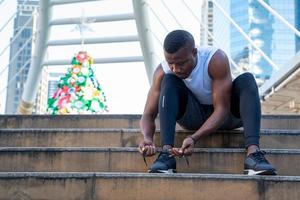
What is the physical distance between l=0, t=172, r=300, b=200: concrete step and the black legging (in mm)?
343

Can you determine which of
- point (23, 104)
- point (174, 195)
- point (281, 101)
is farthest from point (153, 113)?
point (23, 104)

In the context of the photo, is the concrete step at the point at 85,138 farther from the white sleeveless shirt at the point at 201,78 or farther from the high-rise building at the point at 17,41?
the high-rise building at the point at 17,41

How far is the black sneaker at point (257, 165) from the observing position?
1.91m

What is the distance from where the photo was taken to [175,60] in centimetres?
214

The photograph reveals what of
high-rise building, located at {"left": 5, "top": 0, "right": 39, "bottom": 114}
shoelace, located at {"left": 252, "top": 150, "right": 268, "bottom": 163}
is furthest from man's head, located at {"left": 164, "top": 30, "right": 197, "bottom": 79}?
high-rise building, located at {"left": 5, "top": 0, "right": 39, "bottom": 114}

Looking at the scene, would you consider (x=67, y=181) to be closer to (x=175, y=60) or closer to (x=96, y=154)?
(x=96, y=154)

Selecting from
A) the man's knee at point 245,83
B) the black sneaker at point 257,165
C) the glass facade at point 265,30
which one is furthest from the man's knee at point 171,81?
the glass facade at point 265,30

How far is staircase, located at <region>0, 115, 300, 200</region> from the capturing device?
70.4 inches

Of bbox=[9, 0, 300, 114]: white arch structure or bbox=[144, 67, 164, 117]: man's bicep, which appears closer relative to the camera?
bbox=[144, 67, 164, 117]: man's bicep

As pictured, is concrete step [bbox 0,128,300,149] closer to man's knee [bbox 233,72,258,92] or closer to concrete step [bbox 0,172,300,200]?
man's knee [bbox 233,72,258,92]

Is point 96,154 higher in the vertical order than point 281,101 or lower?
lower

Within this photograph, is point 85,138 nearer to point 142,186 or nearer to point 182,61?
point 182,61

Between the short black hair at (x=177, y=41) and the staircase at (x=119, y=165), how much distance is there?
0.50 metres

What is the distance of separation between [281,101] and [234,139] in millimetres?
5473
